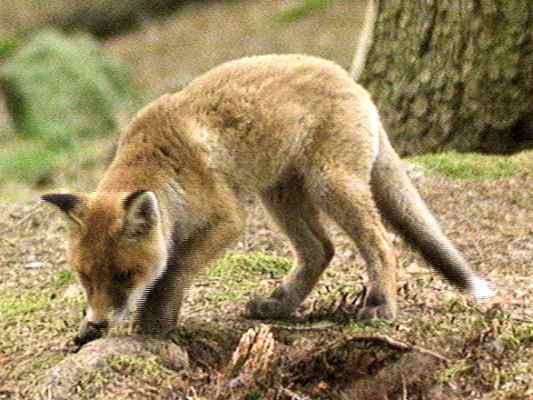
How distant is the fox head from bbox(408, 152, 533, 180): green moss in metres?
3.83

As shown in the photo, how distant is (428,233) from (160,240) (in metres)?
1.70

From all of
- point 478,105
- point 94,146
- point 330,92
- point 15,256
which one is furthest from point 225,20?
point 330,92

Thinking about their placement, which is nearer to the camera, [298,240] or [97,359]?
[97,359]

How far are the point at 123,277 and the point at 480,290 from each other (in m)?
2.10

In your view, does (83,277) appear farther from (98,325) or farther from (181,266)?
(181,266)

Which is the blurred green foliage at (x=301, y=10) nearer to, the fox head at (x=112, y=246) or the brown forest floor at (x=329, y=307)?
the brown forest floor at (x=329, y=307)

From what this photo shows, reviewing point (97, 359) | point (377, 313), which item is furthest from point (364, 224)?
point (97, 359)

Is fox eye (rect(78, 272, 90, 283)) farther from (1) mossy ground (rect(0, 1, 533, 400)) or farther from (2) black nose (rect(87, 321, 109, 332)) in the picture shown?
(1) mossy ground (rect(0, 1, 533, 400))

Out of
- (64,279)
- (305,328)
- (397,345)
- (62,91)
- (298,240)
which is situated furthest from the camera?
(62,91)

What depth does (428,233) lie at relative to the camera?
279 inches

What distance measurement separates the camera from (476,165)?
9.61 metres

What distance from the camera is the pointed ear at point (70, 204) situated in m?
6.20

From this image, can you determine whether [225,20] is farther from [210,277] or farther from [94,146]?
[210,277]

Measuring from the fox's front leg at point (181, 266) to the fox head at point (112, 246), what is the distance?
0.73 ft
